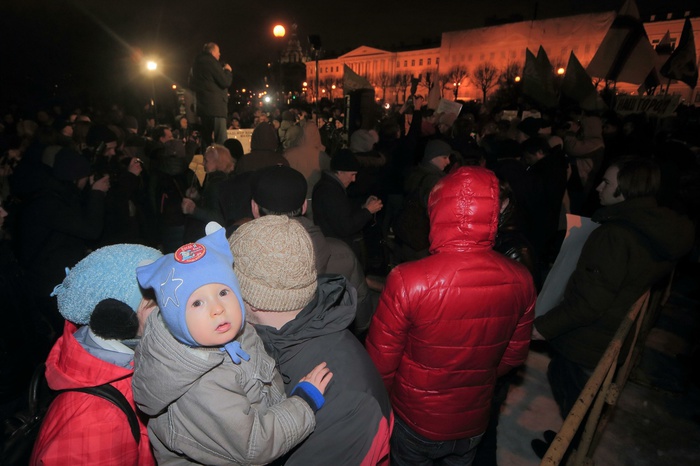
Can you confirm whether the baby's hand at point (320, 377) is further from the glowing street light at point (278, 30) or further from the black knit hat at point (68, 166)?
the glowing street light at point (278, 30)

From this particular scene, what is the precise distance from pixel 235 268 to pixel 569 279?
2.55 meters

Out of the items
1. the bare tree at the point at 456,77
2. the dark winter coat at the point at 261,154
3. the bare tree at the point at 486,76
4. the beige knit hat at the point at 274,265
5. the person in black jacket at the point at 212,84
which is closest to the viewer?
the beige knit hat at the point at 274,265

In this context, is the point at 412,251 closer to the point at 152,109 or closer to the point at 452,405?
the point at 452,405

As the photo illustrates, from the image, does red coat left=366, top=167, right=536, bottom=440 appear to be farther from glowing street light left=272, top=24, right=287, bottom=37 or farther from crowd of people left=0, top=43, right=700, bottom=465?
glowing street light left=272, top=24, right=287, bottom=37

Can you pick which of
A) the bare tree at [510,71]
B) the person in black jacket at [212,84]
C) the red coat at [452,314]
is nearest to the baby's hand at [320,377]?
the red coat at [452,314]

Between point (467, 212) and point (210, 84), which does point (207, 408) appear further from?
point (210, 84)

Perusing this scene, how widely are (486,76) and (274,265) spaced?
9474cm

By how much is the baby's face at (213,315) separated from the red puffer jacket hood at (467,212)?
1104 mm

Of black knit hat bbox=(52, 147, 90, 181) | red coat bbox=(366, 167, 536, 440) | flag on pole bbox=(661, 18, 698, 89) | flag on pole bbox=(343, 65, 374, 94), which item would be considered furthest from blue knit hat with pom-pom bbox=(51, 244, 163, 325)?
flag on pole bbox=(661, 18, 698, 89)

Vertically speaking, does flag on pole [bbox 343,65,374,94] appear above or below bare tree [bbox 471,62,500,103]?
below

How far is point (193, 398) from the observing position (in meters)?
1.33

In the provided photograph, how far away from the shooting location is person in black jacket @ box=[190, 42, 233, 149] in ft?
22.6

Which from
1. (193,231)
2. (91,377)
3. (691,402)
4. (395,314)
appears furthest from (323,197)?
(691,402)

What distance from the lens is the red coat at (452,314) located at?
6.47 feet
